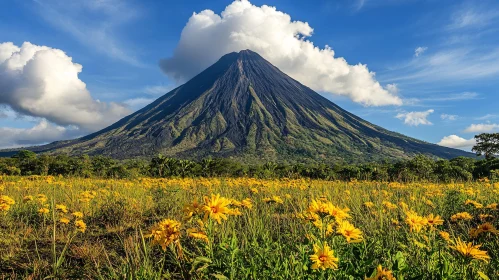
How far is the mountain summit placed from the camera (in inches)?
5281

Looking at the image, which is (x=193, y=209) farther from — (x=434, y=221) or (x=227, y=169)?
(x=227, y=169)

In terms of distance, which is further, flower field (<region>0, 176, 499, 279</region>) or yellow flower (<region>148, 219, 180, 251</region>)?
flower field (<region>0, 176, 499, 279</region>)

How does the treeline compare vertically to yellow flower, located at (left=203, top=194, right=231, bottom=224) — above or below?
below

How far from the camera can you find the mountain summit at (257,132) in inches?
5281

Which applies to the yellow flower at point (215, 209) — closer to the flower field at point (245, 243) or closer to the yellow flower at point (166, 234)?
the flower field at point (245, 243)

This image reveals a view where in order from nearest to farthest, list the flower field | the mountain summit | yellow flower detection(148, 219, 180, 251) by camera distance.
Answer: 1. yellow flower detection(148, 219, 180, 251)
2. the flower field
3. the mountain summit

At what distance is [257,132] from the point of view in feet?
509

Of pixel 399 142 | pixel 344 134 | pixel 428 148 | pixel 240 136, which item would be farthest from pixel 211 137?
pixel 428 148

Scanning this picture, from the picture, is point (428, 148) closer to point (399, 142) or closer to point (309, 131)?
point (399, 142)

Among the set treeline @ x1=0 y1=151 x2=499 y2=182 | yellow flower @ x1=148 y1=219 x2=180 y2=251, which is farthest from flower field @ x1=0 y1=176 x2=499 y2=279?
treeline @ x1=0 y1=151 x2=499 y2=182

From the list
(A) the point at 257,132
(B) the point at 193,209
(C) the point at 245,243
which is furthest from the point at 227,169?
(A) the point at 257,132

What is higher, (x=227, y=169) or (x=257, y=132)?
Answer: (x=257, y=132)

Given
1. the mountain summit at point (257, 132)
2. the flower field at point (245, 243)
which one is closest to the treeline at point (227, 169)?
the flower field at point (245, 243)

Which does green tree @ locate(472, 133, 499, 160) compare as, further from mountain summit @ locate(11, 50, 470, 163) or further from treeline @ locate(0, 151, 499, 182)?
mountain summit @ locate(11, 50, 470, 163)
